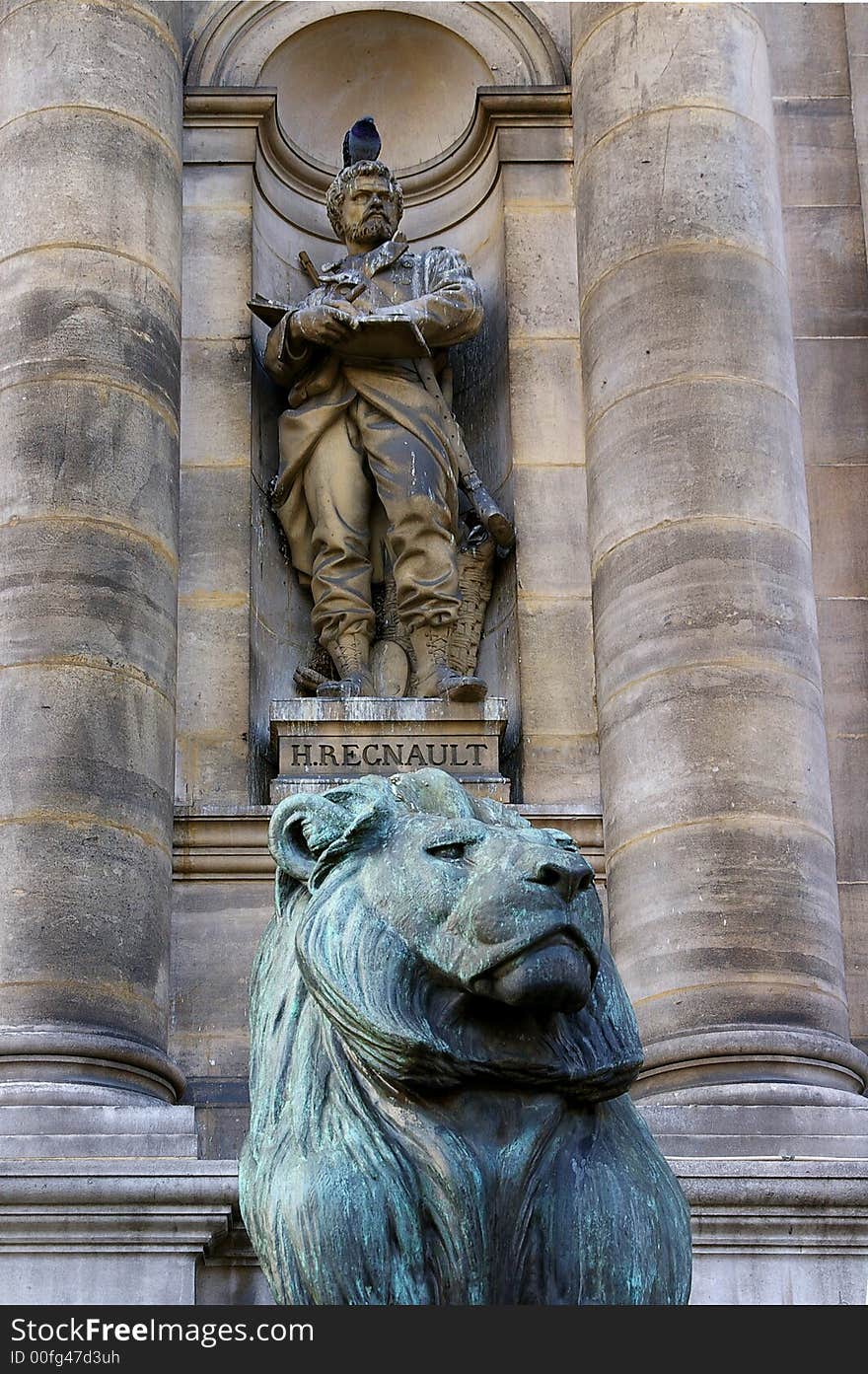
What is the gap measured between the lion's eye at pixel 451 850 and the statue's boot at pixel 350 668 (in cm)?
722

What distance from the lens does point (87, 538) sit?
10688 mm

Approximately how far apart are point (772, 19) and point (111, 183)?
4.28 metres

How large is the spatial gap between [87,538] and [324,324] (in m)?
2.12

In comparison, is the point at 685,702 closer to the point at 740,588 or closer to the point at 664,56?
the point at 740,588

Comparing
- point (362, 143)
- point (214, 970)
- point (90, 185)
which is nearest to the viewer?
point (214, 970)


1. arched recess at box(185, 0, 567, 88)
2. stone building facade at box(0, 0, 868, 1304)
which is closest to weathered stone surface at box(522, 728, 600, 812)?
stone building facade at box(0, 0, 868, 1304)

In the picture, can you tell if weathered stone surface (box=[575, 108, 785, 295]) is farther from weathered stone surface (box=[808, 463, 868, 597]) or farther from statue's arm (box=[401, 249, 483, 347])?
weathered stone surface (box=[808, 463, 868, 597])

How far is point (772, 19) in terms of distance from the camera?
1355 centimetres

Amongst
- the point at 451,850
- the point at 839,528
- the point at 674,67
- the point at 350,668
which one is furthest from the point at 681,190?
the point at 451,850

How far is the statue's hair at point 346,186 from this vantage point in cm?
1287

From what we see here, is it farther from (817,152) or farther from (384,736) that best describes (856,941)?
(817,152)

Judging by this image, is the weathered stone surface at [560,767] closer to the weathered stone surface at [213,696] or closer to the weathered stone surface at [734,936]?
the weathered stone surface at [734,936]

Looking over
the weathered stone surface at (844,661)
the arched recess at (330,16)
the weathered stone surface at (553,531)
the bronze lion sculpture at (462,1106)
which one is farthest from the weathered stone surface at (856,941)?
the bronze lion sculpture at (462,1106)

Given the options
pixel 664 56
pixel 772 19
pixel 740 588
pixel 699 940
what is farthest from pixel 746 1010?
pixel 772 19
